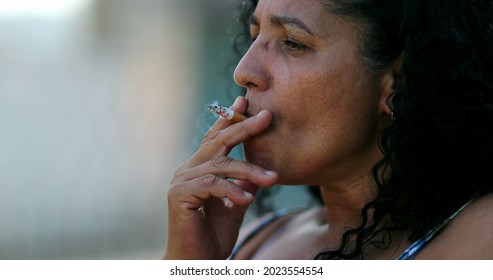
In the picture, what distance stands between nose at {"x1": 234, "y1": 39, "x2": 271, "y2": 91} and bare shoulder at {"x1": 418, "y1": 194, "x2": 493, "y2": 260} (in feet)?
2.36

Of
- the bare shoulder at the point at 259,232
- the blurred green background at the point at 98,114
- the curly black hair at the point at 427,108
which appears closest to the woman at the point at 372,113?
the curly black hair at the point at 427,108

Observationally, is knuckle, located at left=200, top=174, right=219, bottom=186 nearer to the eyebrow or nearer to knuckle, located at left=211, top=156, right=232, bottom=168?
knuckle, located at left=211, top=156, right=232, bottom=168

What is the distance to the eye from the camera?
2.14 metres

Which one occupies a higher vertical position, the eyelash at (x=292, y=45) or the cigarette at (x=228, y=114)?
the eyelash at (x=292, y=45)

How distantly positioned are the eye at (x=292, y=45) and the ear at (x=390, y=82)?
285 millimetres

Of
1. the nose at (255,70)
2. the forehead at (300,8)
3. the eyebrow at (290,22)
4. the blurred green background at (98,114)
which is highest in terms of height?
the forehead at (300,8)

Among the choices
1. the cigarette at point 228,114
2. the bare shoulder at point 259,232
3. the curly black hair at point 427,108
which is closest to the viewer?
the curly black hair at point 427,108

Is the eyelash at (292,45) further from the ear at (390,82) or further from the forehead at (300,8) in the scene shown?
the ear at (390,82)

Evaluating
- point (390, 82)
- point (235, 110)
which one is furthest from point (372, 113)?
point (235, 110)

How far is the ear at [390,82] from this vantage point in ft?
7.02

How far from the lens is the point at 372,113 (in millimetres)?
2189

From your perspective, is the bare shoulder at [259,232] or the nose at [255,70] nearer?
the nose at [255,70]

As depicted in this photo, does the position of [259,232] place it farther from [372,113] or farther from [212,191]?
[372,113]

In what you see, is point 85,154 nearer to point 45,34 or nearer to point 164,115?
point 164,115
